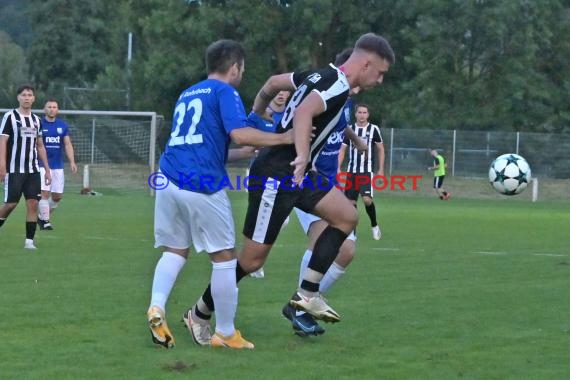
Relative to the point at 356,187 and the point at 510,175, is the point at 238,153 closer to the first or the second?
the point at 356,187

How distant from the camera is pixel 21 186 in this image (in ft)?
48.5

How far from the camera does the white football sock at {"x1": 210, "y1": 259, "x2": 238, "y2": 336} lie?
739 cm

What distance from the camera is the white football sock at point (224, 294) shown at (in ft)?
24.2

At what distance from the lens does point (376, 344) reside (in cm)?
757

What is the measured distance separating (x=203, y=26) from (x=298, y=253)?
38.1m

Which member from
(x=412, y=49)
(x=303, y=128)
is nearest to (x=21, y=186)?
(x=303, y=128)

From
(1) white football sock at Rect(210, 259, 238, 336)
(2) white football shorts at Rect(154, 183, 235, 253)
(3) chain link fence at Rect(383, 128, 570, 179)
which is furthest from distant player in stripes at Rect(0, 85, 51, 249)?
(3) chain link fence at Rect(383, 128, 570, 179)

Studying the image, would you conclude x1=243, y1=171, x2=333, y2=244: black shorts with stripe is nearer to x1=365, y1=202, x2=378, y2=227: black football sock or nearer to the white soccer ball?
x1=365, y1=202, x2=378, y2=227: black football sock

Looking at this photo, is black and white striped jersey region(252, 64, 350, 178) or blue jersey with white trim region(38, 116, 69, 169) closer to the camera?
black and white striped jersey region(252, 64, 350, 178)

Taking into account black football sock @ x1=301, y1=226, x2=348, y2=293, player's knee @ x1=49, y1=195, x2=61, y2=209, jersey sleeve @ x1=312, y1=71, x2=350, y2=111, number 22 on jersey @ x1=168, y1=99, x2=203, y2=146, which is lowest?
player's knee @ x1=49, y1=195, x2=61, y2=209

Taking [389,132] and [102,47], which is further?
[102,47]

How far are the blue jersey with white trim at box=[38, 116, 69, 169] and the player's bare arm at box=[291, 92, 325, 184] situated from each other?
40.7ft

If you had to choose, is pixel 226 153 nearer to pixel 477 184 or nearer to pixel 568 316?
pixel 568 316

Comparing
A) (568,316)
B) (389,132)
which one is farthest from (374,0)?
(568,316)
